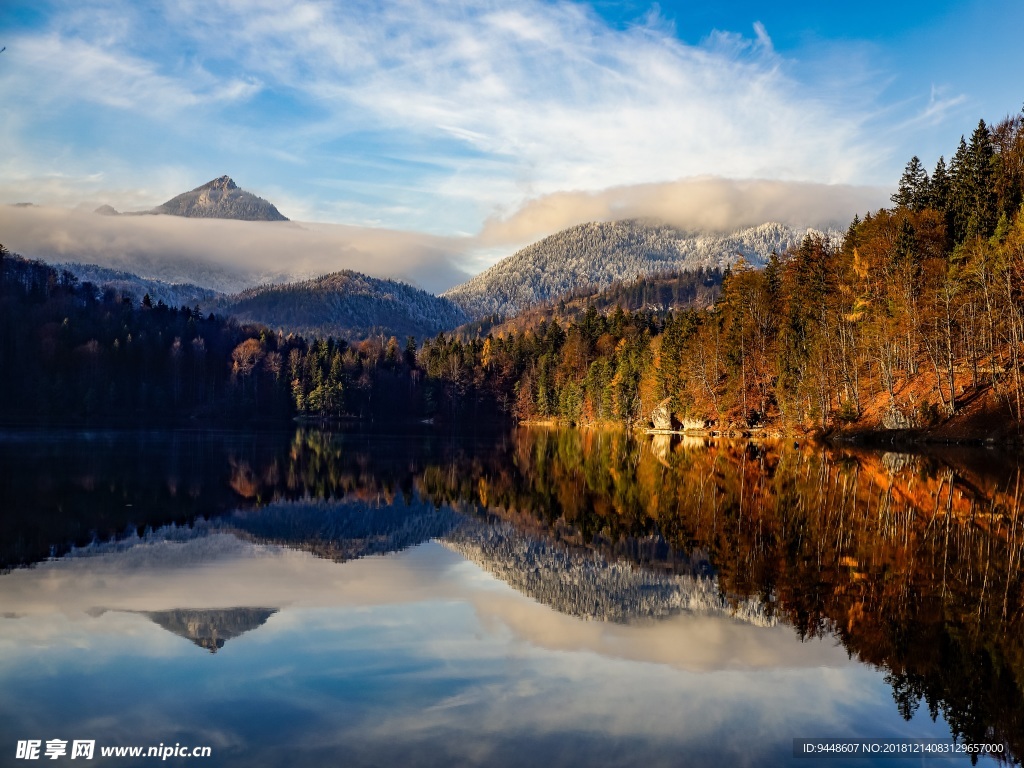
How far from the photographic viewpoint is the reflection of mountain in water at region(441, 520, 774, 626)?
17297mm

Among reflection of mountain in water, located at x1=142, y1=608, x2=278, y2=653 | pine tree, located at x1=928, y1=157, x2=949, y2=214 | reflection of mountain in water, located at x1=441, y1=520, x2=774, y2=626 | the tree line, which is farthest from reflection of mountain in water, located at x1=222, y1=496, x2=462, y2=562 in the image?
pine tree, located at x1=928, y1=157, x2=949, y2=214

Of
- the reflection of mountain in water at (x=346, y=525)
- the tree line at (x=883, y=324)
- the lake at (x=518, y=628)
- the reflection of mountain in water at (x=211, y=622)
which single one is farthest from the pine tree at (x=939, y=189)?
the reflection of mountain in water at (x=211, y=622)

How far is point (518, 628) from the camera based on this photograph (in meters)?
16.1

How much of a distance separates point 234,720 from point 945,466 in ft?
146

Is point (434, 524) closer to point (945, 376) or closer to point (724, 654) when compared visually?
point (724, 654)

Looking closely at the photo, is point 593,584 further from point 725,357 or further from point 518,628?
point 725,357

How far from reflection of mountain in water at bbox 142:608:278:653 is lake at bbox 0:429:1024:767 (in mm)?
90

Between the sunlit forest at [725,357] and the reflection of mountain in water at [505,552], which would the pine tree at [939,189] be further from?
the reflection of mountain in water at [505,552]

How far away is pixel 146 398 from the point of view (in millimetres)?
161125

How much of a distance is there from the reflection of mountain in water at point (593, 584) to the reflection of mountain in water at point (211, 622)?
6.59 metres

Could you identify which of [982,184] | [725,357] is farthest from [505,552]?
[725,357]

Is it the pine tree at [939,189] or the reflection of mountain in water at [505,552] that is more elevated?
the pine tree at [939,189]

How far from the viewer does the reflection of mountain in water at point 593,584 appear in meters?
17.3

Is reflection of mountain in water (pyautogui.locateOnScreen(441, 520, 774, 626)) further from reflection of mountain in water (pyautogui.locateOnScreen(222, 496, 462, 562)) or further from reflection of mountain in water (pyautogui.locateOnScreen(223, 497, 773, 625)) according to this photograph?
reflection of mountain in water (pyautogui.locateOnScreen(222, 496, 462, 562))
